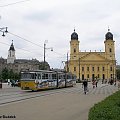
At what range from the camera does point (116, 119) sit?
722 cm

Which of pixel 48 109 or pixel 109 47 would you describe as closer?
pixel 48 109

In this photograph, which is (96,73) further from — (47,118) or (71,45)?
(47,118)

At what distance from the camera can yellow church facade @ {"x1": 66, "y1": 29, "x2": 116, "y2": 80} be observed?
14850 cm

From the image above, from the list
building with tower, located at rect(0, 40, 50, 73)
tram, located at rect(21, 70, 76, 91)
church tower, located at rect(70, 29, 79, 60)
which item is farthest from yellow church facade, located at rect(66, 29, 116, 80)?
tram, located at rect(21, 70, 76, 91)

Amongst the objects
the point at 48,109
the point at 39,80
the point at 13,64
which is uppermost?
the point at 13,64

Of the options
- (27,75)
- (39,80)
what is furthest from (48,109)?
(39,80)

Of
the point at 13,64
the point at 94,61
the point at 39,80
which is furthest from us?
the point at 13,64

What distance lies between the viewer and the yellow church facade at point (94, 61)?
14850 cm

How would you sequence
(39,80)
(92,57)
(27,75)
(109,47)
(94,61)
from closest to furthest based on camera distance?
(27,75), (39,80), (109,47), (92,57), (94,61)

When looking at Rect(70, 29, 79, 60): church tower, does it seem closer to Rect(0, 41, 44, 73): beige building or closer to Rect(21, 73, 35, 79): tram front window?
Rect(0, 41, 44, 73): beige building

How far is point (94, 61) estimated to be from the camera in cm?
15075

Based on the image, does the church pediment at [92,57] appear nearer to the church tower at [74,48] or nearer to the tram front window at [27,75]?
the church tower at [74,48]

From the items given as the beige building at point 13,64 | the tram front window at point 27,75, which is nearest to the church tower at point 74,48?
the beige building at point 13,64

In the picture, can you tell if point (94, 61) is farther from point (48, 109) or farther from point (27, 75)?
point (48, 109)
